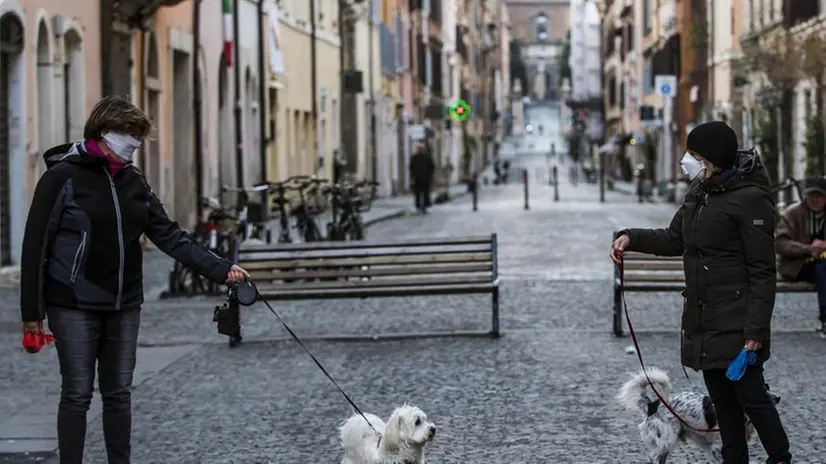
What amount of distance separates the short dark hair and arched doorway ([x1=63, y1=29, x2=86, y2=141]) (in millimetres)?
17046

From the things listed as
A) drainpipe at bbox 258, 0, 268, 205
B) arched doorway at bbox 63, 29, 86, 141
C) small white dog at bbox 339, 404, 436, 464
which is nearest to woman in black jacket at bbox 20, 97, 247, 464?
small white dog at bbox 339, 404, 436, 464

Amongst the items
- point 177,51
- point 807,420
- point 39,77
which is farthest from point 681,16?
point 807,420

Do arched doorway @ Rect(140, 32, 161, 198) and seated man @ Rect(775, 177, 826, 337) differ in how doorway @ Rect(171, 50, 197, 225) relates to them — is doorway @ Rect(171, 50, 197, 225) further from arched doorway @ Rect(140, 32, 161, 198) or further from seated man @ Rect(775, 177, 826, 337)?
seated man @ Rect(775, 177, 826, 337)

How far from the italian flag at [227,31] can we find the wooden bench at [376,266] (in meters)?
19.6

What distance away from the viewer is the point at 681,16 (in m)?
64.6

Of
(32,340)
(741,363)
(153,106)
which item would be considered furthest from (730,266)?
(153,106)

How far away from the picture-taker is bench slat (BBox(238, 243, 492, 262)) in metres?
14.6

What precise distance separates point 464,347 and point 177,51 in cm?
1835

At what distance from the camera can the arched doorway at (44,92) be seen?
2250 centimetres

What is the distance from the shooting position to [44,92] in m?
22.6

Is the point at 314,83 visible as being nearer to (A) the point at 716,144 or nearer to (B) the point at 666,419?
(B) the point at 666,419

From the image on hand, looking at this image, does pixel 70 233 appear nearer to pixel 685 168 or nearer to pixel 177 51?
pixel 685 168

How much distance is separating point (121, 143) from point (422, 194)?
124ft

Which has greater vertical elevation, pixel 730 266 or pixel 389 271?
pixel 730 266
